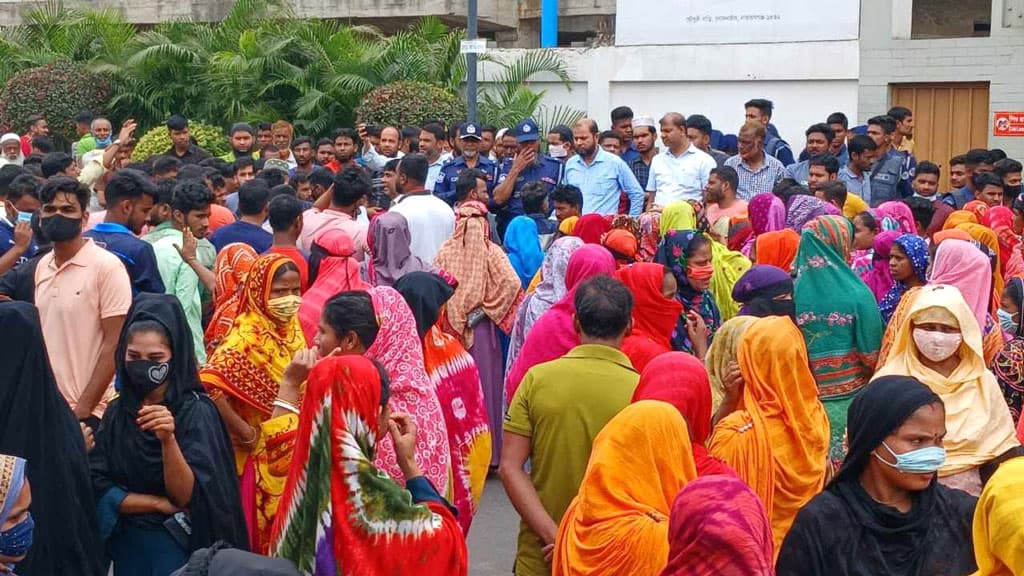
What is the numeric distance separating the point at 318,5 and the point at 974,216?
17280 millimetres

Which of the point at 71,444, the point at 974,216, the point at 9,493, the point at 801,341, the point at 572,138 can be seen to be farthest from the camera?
the point at 572,138

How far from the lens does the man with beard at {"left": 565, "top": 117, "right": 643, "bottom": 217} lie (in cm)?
1246

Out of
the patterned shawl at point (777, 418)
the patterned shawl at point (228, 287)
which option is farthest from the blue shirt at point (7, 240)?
the patterned shawl at point (777, 418)

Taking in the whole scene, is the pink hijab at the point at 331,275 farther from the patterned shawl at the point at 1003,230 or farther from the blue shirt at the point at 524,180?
the patterned shawl at the point at 1003,230

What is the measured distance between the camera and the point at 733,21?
20.0 m

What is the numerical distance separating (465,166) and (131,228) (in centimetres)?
585

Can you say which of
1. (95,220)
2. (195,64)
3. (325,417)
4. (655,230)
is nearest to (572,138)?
(655,230)

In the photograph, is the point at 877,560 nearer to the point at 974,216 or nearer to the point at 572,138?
the point at 974,216

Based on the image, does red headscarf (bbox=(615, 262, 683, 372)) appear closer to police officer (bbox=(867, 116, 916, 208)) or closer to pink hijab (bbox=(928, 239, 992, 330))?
pink hijab (bbox=(928, 239, 992, 330))

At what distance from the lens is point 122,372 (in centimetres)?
492

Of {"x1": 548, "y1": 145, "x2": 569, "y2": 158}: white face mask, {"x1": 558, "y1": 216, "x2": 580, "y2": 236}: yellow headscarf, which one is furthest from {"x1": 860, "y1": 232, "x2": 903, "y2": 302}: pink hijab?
{"x1": 548, "y1": 145, "x2": 569, "y2": 158}: white face mask

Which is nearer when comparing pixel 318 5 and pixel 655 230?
pixel 655 230

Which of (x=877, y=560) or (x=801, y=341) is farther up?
(x=801, y=341)

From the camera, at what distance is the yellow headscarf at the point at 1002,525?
11.6ft
